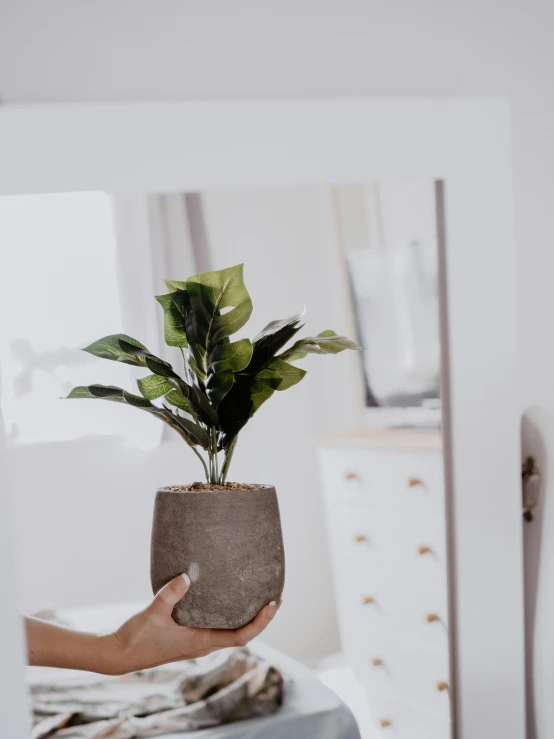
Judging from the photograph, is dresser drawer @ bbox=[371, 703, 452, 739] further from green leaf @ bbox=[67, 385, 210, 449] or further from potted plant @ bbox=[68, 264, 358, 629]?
green leaf @ bbox=[67, 385, 210, 449]

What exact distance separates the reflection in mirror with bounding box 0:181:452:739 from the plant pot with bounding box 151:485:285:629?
0.05 meters

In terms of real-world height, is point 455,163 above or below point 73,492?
above

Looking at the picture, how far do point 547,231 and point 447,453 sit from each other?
351 millimetres

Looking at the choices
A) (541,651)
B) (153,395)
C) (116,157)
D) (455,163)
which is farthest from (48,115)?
(541,651)

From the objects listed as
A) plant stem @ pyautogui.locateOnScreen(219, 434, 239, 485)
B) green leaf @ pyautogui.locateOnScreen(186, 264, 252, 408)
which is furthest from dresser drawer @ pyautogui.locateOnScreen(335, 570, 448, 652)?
green leaf @ pyautogui.locateOnScreen(186, 264, 252, 408)

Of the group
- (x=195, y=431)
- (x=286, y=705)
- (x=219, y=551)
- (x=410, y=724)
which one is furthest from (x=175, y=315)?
(x=410, y=724)

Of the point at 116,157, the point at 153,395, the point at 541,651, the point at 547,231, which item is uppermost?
the point at 116,157

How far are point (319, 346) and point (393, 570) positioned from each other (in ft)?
1.08

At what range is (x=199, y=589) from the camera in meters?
1.03

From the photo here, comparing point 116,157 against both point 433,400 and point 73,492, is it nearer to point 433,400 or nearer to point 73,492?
point 73,492

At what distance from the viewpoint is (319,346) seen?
42.0 inches

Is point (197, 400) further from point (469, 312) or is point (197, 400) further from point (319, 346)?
point (469, 312)

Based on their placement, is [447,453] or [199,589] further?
[447,453]

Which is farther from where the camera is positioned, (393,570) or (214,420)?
(393,570)
